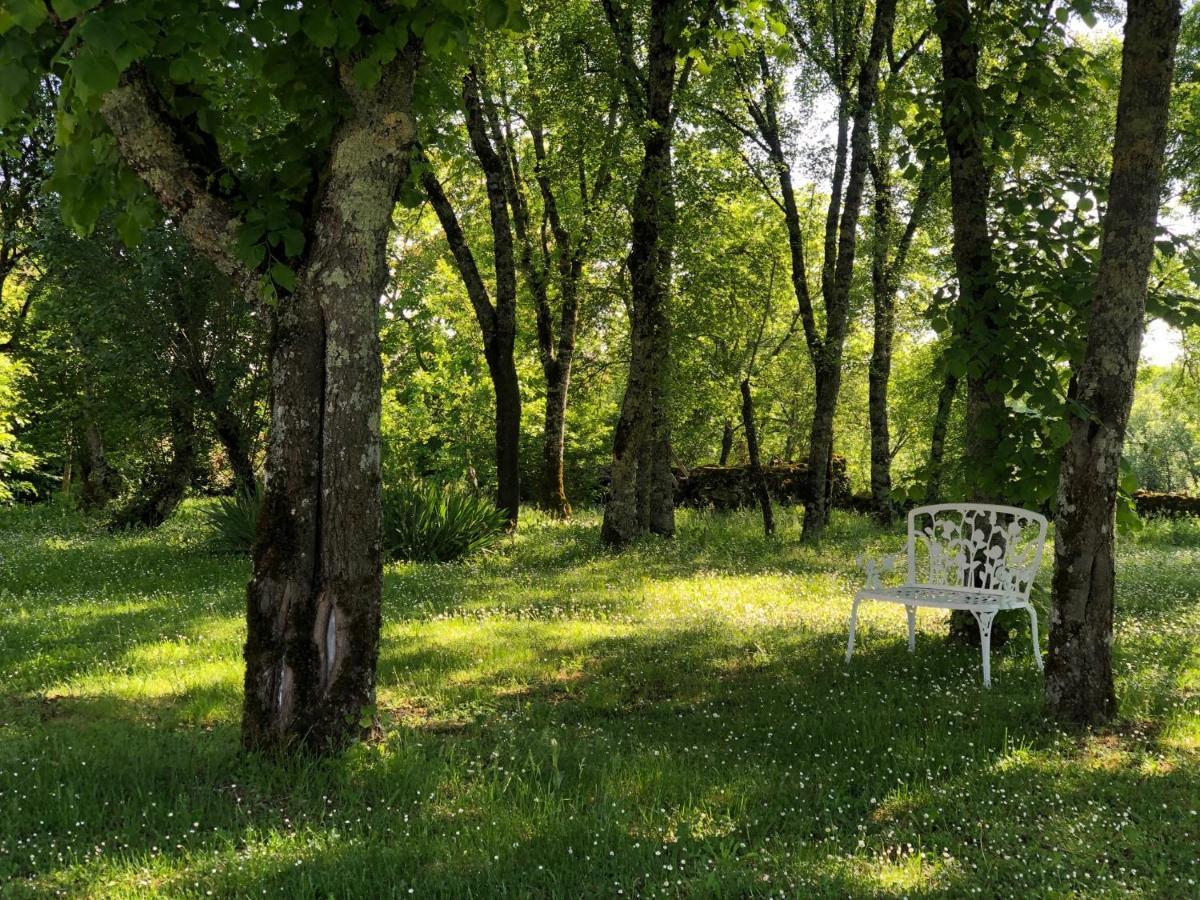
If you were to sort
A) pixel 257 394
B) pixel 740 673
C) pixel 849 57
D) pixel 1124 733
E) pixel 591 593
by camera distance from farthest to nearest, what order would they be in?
1. pixel 849 57
2. pixel 257 394
3. pixel 591 593
4. pixel 740 673
5. pixel 1124 733

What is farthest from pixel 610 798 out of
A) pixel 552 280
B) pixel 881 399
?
pixel 881 399

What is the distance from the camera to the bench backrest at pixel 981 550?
248 inches

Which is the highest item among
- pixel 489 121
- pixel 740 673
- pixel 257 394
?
pixel 489 121

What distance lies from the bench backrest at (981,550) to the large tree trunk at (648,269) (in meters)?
5.32

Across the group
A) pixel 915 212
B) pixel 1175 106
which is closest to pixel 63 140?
pixel 915 212

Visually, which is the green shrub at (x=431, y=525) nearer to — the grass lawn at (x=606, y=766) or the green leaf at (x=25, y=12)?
the grass lawn at (x=606, y=766)

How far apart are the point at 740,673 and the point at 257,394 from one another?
1013 cm

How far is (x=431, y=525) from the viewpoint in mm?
11992

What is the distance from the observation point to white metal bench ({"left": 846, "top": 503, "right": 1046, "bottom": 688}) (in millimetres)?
6031

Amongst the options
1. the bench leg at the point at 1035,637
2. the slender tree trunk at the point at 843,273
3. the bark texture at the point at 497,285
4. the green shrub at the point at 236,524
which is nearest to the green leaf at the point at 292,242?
the bench leg at the point at 1035,637

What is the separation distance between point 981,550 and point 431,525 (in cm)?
762

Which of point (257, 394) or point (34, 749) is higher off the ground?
point (257, 394)

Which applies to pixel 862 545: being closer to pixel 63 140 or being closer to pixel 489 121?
pixel 489 121

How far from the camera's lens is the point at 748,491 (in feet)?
70.5
